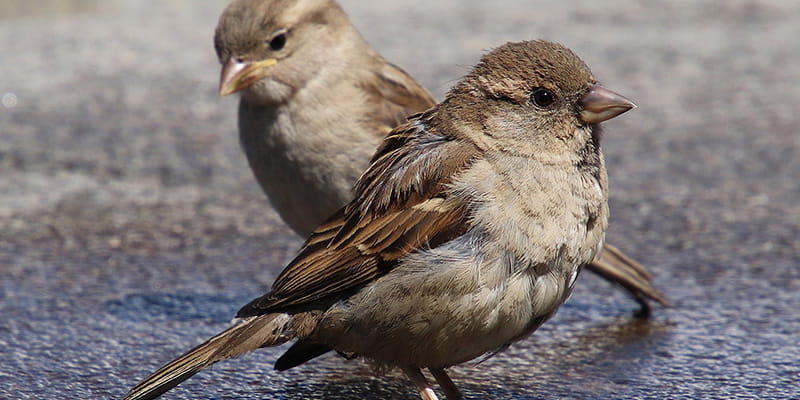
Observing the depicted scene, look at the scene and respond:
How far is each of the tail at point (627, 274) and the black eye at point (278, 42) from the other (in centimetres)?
159

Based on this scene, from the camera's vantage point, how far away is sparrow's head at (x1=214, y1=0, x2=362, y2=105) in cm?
468

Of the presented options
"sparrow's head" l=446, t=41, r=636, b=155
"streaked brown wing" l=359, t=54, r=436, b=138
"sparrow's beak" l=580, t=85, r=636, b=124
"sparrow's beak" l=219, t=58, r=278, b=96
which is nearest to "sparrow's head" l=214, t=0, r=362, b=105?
"sparrow's beak" l=219, t=58, r=278, b=96

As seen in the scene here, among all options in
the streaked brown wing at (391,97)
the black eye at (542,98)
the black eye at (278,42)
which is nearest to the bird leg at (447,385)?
the black eye at (542,98)

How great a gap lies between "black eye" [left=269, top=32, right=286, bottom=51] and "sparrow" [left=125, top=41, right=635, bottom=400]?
1.21m

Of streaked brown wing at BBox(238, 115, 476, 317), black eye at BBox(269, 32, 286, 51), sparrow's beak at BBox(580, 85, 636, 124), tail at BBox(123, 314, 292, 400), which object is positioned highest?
black eye at BBox(269, 32, 286, 51)

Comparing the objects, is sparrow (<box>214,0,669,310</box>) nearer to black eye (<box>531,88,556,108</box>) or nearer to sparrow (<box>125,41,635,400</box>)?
sparrow (<box>125,41,635,400</box>)

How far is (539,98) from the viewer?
367cm

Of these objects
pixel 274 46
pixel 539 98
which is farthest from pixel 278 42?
pixel 539 98

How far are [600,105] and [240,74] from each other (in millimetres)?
1684

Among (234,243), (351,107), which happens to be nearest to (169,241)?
(234,243)

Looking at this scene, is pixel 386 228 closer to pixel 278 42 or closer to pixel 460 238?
pixel 460 238

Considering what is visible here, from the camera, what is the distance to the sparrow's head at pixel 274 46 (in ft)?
15.4

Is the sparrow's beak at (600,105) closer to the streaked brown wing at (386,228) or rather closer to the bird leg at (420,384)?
the streaked brown wing at (386,228)

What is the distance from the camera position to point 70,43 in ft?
26.0
